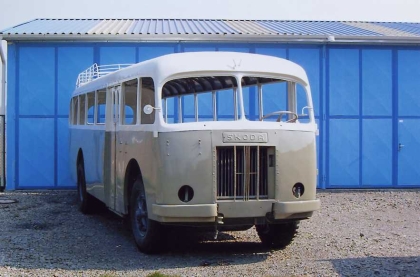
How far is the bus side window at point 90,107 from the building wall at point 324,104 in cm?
421

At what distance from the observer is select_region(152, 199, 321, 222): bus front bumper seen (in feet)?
25.5

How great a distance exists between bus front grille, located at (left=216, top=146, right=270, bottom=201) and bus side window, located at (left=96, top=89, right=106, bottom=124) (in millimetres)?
3333

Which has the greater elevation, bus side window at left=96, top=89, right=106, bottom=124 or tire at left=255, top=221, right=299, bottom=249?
bus side window at left=96, top=89, right=106, bottom=124

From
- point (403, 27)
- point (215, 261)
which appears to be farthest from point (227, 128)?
point (403, 27)

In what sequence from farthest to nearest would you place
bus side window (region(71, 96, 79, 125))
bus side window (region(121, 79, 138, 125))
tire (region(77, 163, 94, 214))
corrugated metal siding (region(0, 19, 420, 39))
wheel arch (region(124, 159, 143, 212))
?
corrugated metal siding (region(0, 19, 420, 39)) → bus side window (region(71, 96, 79, 125)) → tire (region(77, 163, 94, 214)) → wheel arch (region(124, 159, 143, 212)) → bus side window (region(121, 79, 138, 125))

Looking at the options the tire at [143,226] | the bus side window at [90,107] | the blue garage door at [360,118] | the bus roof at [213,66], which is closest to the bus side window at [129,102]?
the bus roof at [213,66]

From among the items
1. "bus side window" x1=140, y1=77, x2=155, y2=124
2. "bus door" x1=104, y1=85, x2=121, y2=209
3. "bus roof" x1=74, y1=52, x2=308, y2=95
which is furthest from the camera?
"bus door" x1=104, y1=85, x2=121, y2=209

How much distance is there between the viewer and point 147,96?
8461mm

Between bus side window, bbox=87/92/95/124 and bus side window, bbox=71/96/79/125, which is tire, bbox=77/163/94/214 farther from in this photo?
bus side window, bbox=87/92/95/124

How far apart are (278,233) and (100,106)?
398cm

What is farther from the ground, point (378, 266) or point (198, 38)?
point (198, 38)

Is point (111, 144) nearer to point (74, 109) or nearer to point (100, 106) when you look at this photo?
point (100, 106)

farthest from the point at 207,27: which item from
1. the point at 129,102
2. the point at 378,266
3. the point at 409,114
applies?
the point at 378,266

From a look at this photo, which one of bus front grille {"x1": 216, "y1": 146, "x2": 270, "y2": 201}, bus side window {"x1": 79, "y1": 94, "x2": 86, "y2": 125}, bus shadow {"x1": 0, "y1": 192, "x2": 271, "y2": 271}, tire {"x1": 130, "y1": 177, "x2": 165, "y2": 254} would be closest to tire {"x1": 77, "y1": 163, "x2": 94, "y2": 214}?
bus shadow {"x1": 0, "y1": 192, "x2": 271, "y2": 271}
